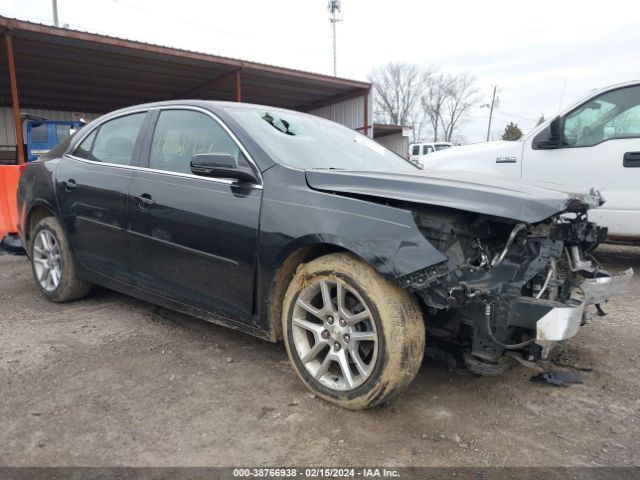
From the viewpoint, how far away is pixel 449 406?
2504 millimetres

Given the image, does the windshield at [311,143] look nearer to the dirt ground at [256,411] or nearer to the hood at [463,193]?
the hood at [463,193]

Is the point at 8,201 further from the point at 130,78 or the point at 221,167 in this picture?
the point at 130,78

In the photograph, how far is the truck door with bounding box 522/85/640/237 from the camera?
479 centimetres

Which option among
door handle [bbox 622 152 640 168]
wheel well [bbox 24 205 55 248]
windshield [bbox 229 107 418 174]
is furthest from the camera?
door handle [bbox 622 152 640 168]

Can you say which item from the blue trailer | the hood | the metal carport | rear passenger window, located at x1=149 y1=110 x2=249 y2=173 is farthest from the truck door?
the blue trailer

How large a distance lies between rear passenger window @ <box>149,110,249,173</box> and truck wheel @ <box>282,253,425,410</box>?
101 centimetres

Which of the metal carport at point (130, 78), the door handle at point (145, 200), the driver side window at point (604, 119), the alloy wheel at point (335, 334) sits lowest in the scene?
the alloy wheel at point (335, 334)

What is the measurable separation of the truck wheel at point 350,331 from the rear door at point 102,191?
1540mm

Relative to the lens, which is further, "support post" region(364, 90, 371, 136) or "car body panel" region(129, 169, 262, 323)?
"support post" region(364, 90, 371, 136)

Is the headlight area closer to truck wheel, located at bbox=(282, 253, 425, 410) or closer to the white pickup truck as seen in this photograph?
truck wheel, located at bbox=(282, 253, 425, 410)

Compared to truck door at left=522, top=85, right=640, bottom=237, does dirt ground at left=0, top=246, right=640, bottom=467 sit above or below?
below

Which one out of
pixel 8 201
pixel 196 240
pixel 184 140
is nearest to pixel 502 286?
pixel 196 240

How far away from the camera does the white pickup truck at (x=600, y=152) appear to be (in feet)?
15.7

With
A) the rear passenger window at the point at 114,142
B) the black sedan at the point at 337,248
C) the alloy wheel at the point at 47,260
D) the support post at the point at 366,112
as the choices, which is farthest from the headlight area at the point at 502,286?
the support post at the point at 366,112
